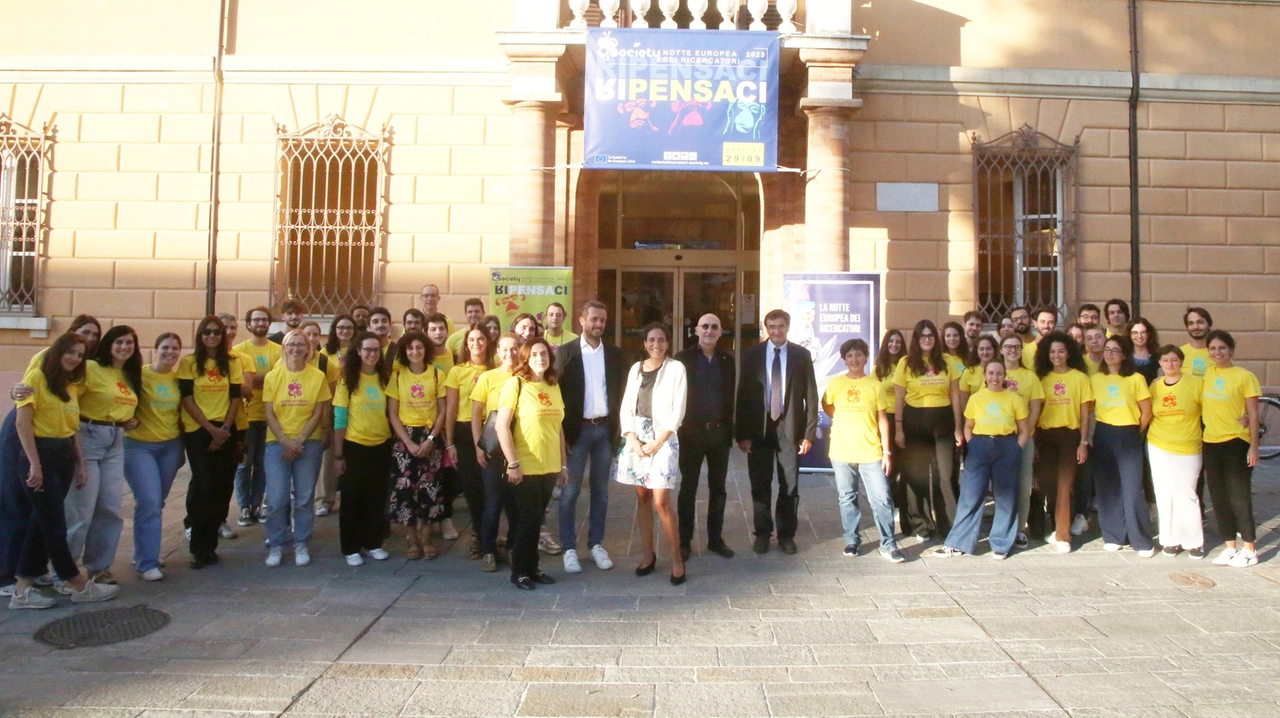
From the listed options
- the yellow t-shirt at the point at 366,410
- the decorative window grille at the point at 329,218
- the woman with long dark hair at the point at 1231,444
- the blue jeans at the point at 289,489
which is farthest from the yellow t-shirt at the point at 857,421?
the decorative window grille at the point at 329,218

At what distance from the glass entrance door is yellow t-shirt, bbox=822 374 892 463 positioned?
6564 millimetres

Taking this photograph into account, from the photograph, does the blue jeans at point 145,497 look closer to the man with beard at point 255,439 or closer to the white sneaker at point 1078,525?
the man with beard at point 255,439

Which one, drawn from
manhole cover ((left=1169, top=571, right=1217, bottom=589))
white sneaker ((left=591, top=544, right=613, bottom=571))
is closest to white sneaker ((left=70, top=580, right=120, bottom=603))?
white sneaker ((left=591, top=544, right=613, bottom=571))

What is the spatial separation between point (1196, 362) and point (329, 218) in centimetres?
963

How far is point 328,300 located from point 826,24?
6.98 meters

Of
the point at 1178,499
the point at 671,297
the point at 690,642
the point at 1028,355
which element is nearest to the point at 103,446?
the point at 690,642

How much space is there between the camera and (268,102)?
11273 millimetres

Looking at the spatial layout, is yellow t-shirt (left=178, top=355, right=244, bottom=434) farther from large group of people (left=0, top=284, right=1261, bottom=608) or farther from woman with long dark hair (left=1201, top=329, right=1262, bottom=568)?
woman with long dark hair (left=1201, top=329, right=1262, bottom=568)

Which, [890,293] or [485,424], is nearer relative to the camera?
[485,424]

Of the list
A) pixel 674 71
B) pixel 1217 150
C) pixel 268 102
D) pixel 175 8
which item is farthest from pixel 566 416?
pixel 1217 150

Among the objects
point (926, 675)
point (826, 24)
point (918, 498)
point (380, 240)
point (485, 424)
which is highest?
point (826, 24)

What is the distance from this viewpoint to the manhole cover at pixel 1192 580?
5801 millimetres

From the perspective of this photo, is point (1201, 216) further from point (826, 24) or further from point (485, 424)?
point (485, 424)

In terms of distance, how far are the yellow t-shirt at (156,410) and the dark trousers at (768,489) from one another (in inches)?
160
